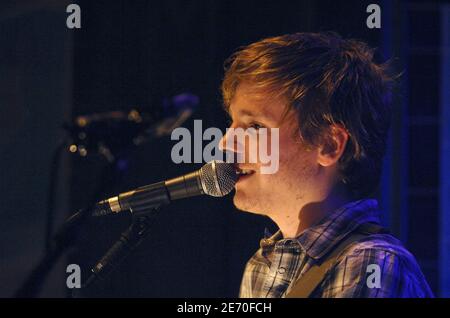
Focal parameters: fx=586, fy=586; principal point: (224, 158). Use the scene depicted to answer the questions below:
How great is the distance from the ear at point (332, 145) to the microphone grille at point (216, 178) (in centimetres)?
35

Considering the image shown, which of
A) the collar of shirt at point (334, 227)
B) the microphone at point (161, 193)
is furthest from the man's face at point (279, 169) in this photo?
the microphone at point (161, 193)

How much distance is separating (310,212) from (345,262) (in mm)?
299

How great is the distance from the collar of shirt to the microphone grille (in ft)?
1.00

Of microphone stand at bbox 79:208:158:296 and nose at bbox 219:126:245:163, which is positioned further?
nose at bbox 219:126:245:163

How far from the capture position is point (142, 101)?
8.55ft

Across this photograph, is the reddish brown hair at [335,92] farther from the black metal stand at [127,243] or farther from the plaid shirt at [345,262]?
the black metal stand at [127,243]

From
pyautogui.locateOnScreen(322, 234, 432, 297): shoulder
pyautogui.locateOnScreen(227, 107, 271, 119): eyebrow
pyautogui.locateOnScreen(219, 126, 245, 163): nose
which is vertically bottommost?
pyautogui.locateOnScreen(322, 234, 432, 297): shoulder

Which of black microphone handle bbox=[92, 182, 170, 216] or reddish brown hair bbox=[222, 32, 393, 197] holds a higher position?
reddish brown hair bbox=[222, 32, 393, 197]

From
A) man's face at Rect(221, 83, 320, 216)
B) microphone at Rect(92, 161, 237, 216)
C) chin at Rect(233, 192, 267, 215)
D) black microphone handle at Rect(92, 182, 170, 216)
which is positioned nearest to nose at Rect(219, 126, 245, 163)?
man's face at Rect(221, 83, 320, 216)

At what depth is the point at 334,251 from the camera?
1801mm

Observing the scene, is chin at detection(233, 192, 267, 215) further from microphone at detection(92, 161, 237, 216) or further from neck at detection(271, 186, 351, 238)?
microphone at detection(92, 161, 237, 216)

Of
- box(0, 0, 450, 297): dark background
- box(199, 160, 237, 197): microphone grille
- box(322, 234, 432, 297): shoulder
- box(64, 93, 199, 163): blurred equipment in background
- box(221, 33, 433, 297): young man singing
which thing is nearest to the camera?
box(64, 93, 199, 163): blurred equipment in background

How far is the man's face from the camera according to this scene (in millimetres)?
1990

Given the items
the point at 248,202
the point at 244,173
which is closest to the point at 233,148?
the point at 244,173
